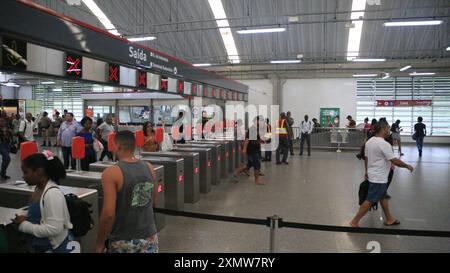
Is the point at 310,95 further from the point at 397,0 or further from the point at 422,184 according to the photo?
the point at 422,184

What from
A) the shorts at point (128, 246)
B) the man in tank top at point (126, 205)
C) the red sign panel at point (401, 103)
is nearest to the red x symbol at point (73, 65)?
the man in tank top at point (126, 205)

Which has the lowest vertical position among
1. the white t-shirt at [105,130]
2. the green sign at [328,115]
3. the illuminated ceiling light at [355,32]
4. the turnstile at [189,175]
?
the turnstile at [189,175]

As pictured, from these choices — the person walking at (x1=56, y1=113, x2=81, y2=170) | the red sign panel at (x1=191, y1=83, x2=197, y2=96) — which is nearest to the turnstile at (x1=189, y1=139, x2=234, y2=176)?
the red sign panel at (x1=191, y1=83, x2=197, y2=96)

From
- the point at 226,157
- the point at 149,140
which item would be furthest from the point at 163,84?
the point at 226,157

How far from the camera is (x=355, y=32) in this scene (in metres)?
13.4

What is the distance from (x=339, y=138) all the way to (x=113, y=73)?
10663mm

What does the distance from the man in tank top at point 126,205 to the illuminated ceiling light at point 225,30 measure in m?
9.60

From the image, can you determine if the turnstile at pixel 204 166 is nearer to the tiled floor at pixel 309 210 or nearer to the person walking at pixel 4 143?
the tiled floor at pixel 309 210

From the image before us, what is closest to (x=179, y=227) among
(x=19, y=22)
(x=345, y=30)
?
(x=19, y=22)

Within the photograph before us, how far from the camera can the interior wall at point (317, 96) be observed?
17.8 meters

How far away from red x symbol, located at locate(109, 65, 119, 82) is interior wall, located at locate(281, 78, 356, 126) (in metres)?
14.3
